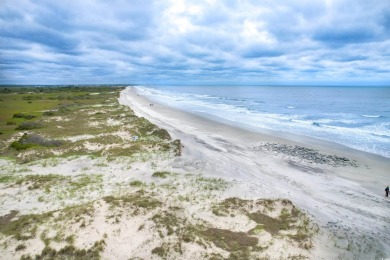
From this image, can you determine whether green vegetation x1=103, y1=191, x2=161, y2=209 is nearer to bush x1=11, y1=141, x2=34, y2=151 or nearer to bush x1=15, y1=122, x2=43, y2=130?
bush x1=11, y1=141, x2=34, y2=151

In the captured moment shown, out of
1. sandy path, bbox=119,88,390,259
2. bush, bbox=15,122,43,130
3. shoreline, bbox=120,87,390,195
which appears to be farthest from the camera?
bush, bbox=15,122,43,130

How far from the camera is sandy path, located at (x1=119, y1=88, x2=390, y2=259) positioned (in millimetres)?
14930

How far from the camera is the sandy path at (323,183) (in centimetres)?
1493

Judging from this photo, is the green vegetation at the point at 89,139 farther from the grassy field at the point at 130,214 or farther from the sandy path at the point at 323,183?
the sandy path at the point at 323,183

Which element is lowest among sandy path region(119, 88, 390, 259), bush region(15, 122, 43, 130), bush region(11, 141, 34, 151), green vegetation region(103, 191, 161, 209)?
sandy path region(119, 88, 390, 259)

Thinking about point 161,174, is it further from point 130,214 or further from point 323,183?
point 323,183

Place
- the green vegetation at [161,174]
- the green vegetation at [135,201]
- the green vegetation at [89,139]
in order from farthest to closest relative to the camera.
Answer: the green vegetation at [89,139], the green vegetation at [161,174], the green vegetation at [135,201]

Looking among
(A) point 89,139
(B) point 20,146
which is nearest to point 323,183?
(A) point 89,139

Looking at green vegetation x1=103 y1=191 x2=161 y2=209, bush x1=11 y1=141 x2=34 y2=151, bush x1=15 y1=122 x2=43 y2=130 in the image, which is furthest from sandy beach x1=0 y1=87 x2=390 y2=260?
bush x1=15 y1=122 x2=43 y2=130

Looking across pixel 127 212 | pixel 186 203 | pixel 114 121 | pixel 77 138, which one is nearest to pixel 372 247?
pixel 186 203

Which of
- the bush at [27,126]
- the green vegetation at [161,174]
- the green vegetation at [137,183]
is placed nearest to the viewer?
the green vegetation at [137,183]

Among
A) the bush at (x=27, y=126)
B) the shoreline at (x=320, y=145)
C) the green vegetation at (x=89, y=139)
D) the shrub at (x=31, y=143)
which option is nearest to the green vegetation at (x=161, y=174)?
the green vegetation at (x=89, y=139)

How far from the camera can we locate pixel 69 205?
57.2ft

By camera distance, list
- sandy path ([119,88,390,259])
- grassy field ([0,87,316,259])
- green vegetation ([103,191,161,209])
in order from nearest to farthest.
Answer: grassy field ([0,87,316,259]) < sandy path ([119,88,390,259]) < green vegetation ([103,191,161,209])
